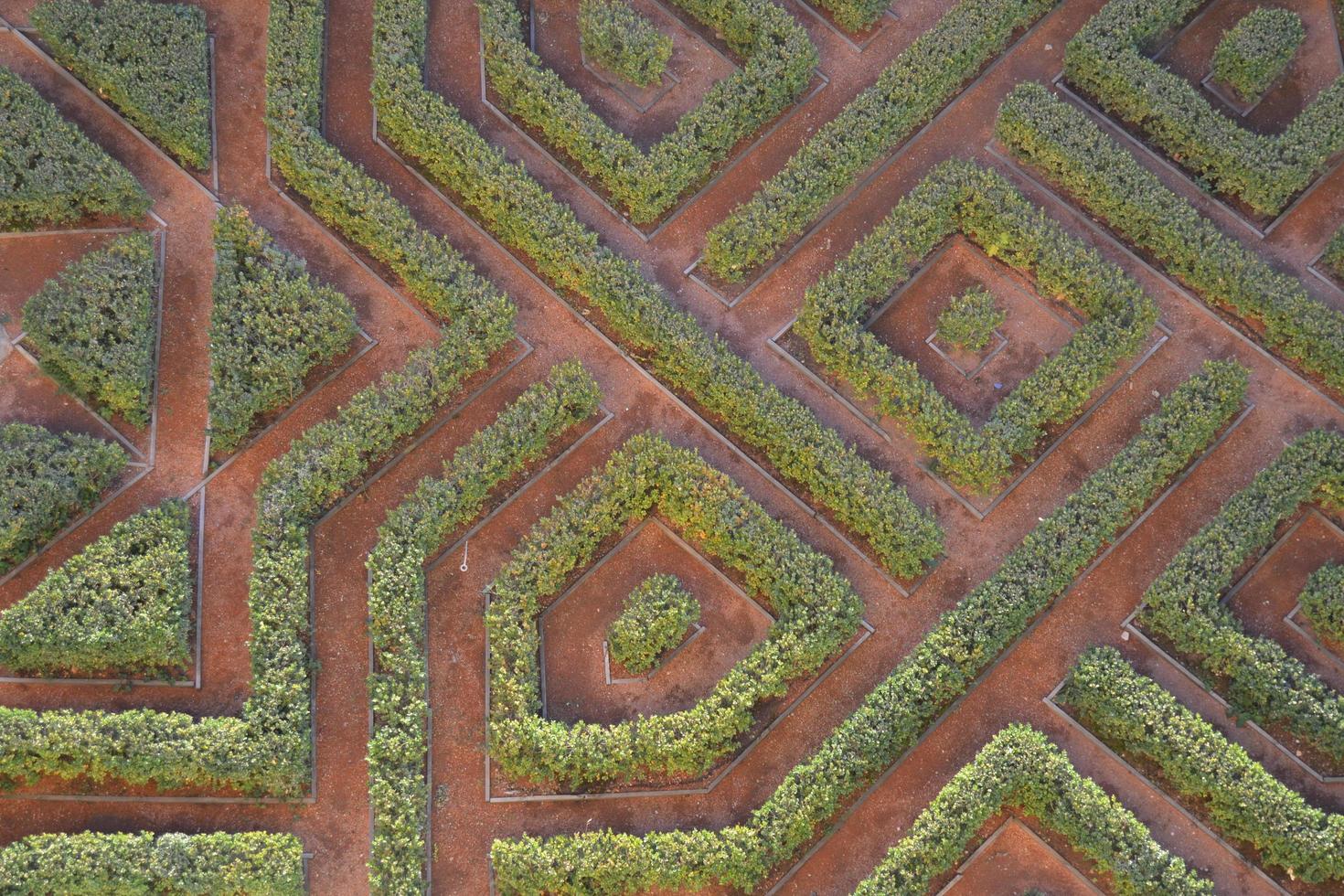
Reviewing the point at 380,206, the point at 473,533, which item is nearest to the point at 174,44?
the point at 380,206

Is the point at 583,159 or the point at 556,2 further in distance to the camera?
the point at 556,2

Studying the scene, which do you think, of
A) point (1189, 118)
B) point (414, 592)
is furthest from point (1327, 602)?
point (414, 592)

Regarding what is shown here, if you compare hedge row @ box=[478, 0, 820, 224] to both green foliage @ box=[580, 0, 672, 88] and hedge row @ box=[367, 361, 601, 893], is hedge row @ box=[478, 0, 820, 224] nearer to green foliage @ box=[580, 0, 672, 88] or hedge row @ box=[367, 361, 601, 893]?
green foliage @ box=[580, 0, 672, 88]

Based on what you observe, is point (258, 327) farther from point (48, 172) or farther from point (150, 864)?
point (150, 864)

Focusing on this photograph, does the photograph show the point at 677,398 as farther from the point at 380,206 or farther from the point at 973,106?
the point at 973,106

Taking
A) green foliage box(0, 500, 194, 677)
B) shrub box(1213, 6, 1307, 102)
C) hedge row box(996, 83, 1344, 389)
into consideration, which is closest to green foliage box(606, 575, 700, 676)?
green foliage box(0, 500, 194, 677)
